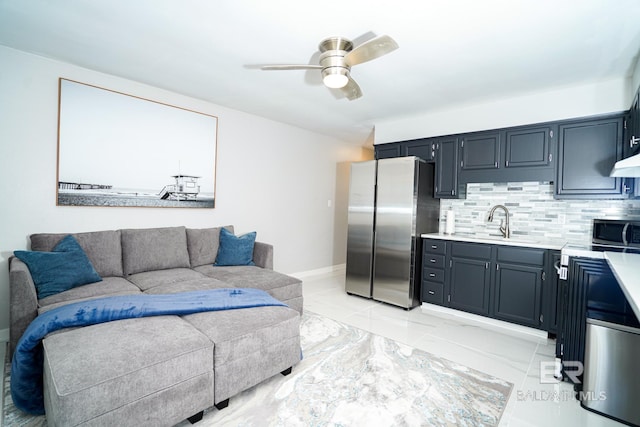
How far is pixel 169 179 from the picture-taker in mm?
3500

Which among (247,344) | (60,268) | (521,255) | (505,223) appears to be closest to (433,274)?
(521,255)

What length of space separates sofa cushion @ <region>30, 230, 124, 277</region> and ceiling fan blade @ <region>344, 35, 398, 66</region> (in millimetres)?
2689

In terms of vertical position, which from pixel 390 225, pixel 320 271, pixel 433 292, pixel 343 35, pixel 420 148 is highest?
pixel 343 35

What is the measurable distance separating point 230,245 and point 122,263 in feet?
3.48

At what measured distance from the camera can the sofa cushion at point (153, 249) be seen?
298cm

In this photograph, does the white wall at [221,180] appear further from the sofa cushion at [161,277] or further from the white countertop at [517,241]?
the white countertop at [517,241]

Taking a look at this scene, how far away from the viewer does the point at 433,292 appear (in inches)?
144

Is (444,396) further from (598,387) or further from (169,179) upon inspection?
(169,179)

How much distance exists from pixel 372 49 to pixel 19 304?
9.41 ft

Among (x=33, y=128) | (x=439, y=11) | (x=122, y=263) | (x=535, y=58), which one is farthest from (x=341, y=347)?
(x=33, y=128)

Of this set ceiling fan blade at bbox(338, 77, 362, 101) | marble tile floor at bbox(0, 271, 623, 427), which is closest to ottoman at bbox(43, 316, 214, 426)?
marble tile floor at bbox(0, 271, 623, 427)

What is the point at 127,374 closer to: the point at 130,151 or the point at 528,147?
the point at 130,151

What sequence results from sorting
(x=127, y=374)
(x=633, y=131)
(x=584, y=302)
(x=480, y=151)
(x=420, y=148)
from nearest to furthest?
(x=127, y=374) → (x=584, y=302) → (x=633, y=131) → (x=480, y=151) → (x=420, y=148)

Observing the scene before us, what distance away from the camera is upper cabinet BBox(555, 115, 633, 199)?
2.81m
